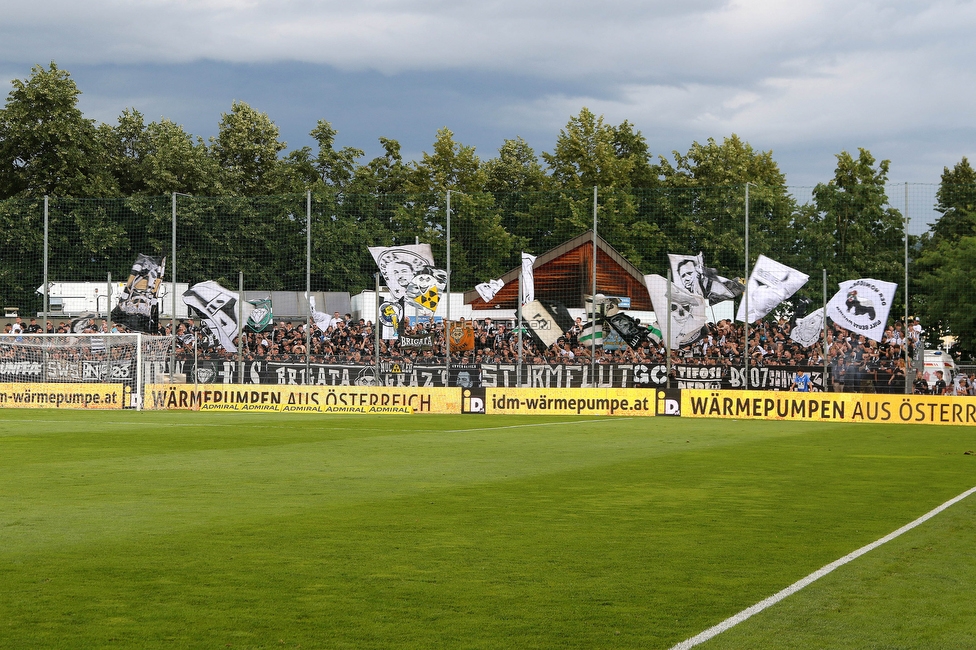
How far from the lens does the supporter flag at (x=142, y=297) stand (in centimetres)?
4162

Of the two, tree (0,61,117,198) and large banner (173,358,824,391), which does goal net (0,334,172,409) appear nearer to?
large banner (173,358,824,391)

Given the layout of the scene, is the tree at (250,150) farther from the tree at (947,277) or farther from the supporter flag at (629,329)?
the tree at (947,277)

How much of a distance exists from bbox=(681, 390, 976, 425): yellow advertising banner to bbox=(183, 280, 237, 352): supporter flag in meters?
16.4

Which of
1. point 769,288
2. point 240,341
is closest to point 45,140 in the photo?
point 240,341

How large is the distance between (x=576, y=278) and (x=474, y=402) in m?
6.24

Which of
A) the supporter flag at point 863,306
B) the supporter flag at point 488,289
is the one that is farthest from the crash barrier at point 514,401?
the supporter flag at point 488,289

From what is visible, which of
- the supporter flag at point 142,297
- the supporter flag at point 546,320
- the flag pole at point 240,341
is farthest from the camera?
the supporter flag at point 142,297

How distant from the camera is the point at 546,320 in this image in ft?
131

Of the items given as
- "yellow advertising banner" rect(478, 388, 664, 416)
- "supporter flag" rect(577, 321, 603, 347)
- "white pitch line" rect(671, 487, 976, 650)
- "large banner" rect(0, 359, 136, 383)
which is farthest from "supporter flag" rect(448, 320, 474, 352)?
"white pitch line" rect(671, 487, 976, 650)

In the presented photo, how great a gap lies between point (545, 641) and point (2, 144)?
57653mm

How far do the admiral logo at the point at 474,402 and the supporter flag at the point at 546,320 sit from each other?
2.80m

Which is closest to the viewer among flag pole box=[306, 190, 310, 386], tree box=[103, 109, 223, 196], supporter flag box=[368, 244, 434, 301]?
flag pole box=[306, 190, 310, 386]

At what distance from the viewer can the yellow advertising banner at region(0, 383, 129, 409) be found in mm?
39375

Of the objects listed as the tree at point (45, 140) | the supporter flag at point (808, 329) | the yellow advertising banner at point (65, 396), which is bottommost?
the yellow advertising banner at point (65, 396)
